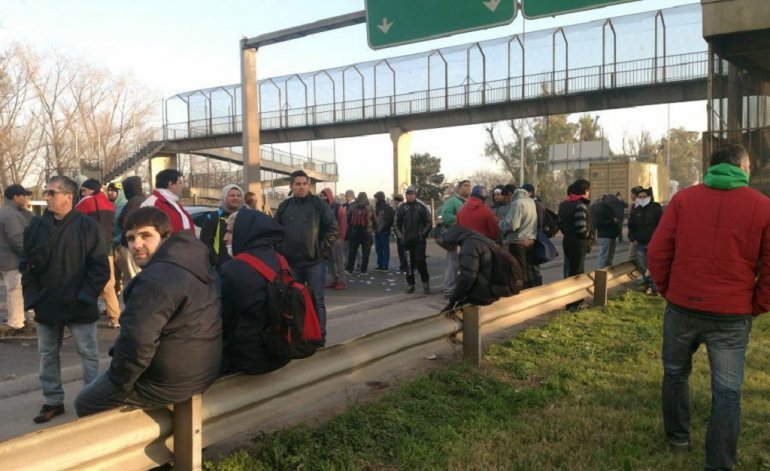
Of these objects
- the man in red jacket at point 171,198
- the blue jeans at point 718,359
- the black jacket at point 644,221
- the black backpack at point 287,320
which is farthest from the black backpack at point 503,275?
the black jacket at point 644,221

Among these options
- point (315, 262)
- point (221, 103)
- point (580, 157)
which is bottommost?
point (315, 262)

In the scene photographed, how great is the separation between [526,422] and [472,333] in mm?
1426

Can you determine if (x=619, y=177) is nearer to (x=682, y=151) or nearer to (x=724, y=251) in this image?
(x=724, y=251)

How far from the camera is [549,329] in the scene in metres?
7.23

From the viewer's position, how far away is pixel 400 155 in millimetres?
32656

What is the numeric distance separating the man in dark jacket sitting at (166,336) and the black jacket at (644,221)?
814cm

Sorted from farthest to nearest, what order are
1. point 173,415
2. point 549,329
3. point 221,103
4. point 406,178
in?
point 221,103
point 406,178
point 549,329
point 173,415

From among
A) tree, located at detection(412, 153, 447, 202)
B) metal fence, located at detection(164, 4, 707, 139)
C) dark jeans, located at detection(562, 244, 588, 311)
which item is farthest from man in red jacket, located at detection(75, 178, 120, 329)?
tree, located at detection(412, 153, 447, 202)

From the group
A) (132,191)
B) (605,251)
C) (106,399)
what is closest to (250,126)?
(132,191)

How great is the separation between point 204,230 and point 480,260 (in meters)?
2.62

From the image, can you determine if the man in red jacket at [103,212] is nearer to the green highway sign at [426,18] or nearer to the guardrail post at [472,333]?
the guardrail post at [472,333]

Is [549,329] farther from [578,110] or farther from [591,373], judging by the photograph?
[578,110]

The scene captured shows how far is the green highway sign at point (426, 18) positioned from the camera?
10523 millimetres

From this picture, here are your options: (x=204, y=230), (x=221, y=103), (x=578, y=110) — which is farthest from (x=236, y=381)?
(x=221, y=103)
